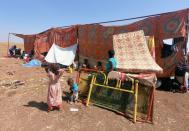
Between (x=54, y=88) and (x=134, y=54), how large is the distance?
10.5ft

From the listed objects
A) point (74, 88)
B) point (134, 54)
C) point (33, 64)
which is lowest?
point (74, 88)

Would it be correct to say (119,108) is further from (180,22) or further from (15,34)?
(15,34)

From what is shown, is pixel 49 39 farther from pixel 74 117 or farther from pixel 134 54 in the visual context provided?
pixel 74 117

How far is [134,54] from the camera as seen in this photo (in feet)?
29.1

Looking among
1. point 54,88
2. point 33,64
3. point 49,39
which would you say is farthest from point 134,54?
point 49,39

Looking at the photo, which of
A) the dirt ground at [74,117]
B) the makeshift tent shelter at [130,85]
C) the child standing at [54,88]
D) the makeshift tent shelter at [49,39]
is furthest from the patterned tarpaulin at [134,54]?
the makeshift tent shelter at [49,39]

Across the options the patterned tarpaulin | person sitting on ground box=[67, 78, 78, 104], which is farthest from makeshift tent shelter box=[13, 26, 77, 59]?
person sitting on ground box=[67, 78, 78, 104]

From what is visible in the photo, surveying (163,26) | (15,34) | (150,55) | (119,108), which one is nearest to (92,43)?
(163,26)

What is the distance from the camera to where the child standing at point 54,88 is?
6.87 m

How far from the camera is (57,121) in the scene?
641 cm

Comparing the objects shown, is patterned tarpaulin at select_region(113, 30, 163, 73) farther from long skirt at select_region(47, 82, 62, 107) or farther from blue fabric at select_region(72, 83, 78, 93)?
long skirt at select_region(47, 82, 62, 107)

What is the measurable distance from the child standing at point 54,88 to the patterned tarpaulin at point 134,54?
2378 millimetres

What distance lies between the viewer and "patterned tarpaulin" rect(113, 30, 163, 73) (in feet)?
26.9

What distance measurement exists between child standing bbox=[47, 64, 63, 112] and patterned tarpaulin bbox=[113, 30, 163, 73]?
2378 mm
